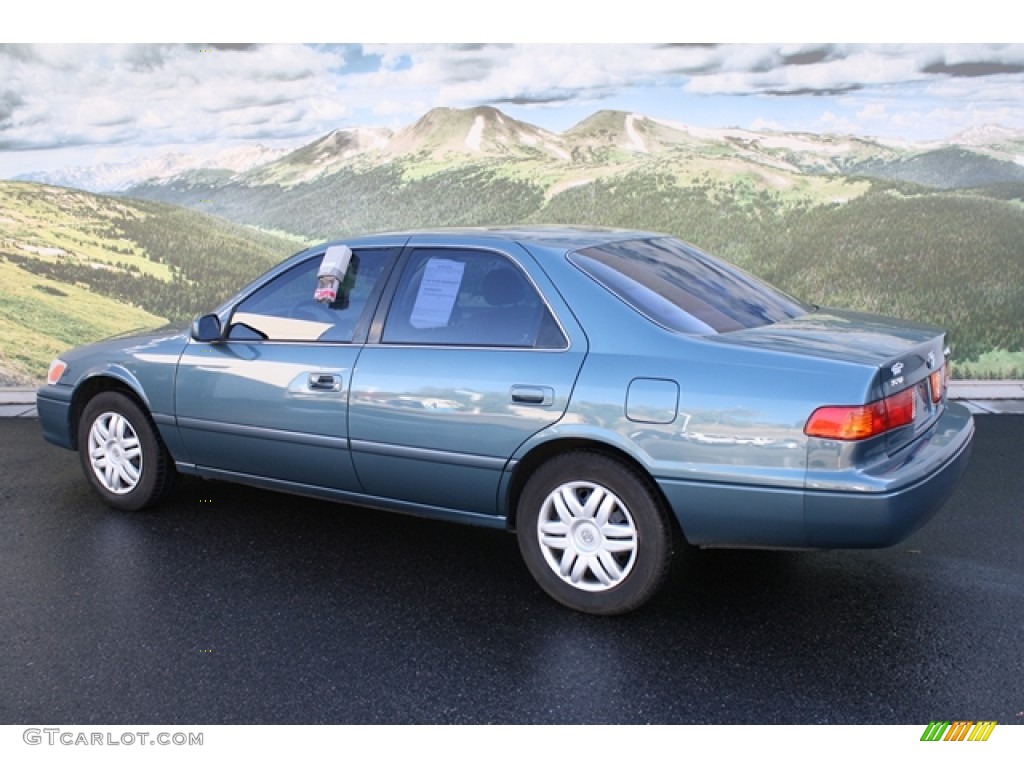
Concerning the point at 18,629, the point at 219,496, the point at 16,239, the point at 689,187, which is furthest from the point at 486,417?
the point at 16,239

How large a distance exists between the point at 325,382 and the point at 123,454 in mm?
1504

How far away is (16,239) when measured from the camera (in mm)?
9945

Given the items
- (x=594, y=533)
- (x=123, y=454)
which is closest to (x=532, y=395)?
(x=594, y=533)

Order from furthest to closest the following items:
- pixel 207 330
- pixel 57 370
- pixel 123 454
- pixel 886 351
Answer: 1. pixel 57 370
2. pixel 123 454
3. pixel 207 330
4. pixel 886 351

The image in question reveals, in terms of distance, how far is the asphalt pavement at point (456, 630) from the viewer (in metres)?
3.34

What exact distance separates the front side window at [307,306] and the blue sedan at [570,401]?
13 millimetres

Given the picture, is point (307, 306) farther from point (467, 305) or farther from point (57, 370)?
point (57, 370)

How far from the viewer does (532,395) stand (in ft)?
13.1

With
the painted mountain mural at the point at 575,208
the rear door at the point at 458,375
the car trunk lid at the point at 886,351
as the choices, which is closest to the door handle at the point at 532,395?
the rear door at the point at 458,375

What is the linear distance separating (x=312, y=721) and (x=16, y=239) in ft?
26.9

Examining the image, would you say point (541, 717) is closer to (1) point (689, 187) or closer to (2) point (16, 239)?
(1) point (689, 187)

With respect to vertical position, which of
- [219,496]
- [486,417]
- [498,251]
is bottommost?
[219,496]
